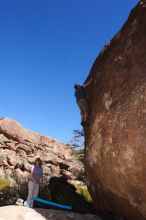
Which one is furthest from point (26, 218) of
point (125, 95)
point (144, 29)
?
point (144, 29)

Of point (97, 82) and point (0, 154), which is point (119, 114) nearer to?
point (97, 82)

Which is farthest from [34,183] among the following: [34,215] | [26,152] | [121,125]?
[26,152]

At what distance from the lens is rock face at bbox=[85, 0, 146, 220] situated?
25.5ft

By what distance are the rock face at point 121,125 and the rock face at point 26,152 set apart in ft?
42.8

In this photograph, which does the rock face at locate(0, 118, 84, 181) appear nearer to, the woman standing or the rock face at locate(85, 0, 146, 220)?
the woman standing

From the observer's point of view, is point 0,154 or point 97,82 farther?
point 0,154

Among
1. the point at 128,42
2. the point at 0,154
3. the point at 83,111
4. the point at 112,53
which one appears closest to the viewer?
the point at 128,42

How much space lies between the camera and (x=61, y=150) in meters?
27.7

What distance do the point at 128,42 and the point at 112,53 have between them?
0.70 m

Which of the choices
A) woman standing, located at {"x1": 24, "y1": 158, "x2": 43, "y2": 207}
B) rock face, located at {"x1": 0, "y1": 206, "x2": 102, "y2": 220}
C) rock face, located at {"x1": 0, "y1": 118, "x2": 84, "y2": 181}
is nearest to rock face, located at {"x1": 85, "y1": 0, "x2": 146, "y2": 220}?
rock face, located at {"x1": 0, "y1": 206, "x2": 102, "y2": 220}

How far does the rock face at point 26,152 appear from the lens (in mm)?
23156

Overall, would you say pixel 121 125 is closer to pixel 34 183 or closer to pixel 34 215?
pixel 34 215

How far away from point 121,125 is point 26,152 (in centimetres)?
1792

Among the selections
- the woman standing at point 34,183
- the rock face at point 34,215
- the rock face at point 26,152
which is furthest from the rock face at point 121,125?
the rock face at point 26,152
